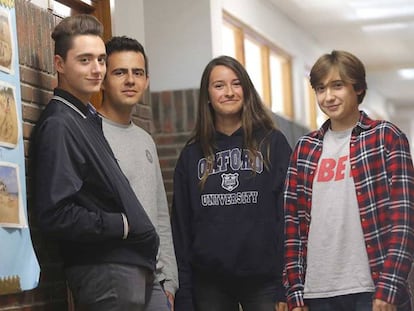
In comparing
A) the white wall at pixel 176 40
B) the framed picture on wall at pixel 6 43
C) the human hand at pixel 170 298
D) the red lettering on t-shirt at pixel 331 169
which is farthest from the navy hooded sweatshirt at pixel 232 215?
the white wall at pixel 176 40

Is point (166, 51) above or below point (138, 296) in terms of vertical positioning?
above

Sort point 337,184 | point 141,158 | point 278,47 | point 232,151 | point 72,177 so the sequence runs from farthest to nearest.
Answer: point 278,47
point 232,151
point 141,158
point 337,184
point 72,177

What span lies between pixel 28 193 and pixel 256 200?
81 centimetres

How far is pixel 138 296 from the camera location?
2.46 metres

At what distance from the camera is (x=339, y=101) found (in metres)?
2.61

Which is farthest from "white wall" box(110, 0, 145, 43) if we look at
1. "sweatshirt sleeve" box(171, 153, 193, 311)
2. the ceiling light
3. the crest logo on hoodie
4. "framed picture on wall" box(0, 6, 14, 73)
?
the ceiling light

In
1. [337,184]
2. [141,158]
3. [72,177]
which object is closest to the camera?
[72,177]

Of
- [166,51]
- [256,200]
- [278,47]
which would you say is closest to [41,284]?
[256,200]

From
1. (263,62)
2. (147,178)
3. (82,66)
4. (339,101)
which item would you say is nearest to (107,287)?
(147,178)

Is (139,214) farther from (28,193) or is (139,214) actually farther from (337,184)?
(337,184)

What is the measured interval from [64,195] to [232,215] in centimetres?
81

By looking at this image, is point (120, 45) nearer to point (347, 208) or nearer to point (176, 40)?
point (347, 208)

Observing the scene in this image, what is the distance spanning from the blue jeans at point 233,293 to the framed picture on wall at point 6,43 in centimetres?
101

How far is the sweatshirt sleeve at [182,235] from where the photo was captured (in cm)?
300
